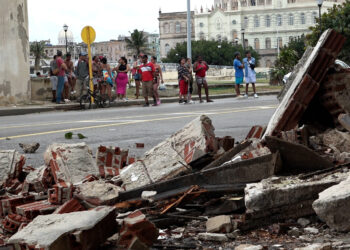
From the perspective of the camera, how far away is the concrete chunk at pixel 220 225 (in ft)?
11.9

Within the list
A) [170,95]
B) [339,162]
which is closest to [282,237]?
[339,162]

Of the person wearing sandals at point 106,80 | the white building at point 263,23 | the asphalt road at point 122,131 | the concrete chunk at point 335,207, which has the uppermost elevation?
the white building at point 263,23

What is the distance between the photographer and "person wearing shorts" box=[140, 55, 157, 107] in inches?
799

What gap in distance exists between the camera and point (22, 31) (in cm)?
2147

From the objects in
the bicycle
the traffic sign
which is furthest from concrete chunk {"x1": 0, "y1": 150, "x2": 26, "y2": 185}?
the traffic sign

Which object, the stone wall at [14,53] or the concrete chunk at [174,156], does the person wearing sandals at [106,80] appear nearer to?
the stone wall at [14,53]

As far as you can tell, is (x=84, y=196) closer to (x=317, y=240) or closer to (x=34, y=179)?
(x=34, y=179)

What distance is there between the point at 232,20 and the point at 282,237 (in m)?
155

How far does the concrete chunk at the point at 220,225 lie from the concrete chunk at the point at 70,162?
155 cm

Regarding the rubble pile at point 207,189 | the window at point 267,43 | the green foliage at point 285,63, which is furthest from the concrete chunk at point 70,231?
the window at point 267,43

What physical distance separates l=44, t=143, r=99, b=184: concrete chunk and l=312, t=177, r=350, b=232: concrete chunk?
215cm

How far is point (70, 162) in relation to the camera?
5.10 meters

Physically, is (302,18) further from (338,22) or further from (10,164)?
(10,164)

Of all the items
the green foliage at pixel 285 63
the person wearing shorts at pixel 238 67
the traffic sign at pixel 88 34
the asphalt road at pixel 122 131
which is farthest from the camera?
the green foliage at pixel 285 63
